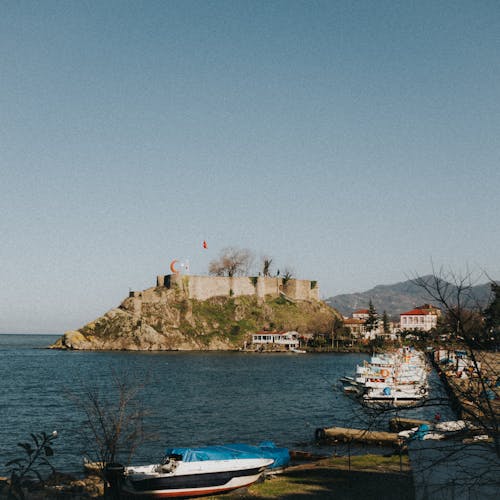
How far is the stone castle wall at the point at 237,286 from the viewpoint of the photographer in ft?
434

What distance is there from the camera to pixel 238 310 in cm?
13462

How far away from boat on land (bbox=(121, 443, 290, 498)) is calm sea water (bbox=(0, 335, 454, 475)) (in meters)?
4.44

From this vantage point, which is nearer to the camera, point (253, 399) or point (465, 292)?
point (465, 292)

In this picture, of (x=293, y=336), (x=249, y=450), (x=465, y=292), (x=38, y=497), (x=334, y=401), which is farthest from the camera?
(x=293, y=336)

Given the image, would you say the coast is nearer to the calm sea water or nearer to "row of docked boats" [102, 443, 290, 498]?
"row of docked boats" [102, 443, 290, 498]

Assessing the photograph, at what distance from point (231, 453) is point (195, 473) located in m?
2.03

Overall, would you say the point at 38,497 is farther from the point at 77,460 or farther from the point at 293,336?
the point at 293,336

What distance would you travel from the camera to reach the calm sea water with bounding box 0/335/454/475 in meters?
34.1

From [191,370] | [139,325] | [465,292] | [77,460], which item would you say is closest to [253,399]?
[77,460]

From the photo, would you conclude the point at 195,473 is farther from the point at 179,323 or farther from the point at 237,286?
the point at 237,286

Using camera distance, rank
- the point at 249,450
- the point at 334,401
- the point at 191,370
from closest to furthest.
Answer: the point at 249,450
the point at 334,401
the point at 191,370

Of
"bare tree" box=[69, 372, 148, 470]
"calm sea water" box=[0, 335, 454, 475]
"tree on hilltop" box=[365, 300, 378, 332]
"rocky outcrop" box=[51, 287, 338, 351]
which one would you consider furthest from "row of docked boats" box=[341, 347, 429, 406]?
"tree on hilltop" box=[365, 300, 378, 332]

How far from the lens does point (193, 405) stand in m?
48.5

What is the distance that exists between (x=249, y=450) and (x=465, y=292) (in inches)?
649
